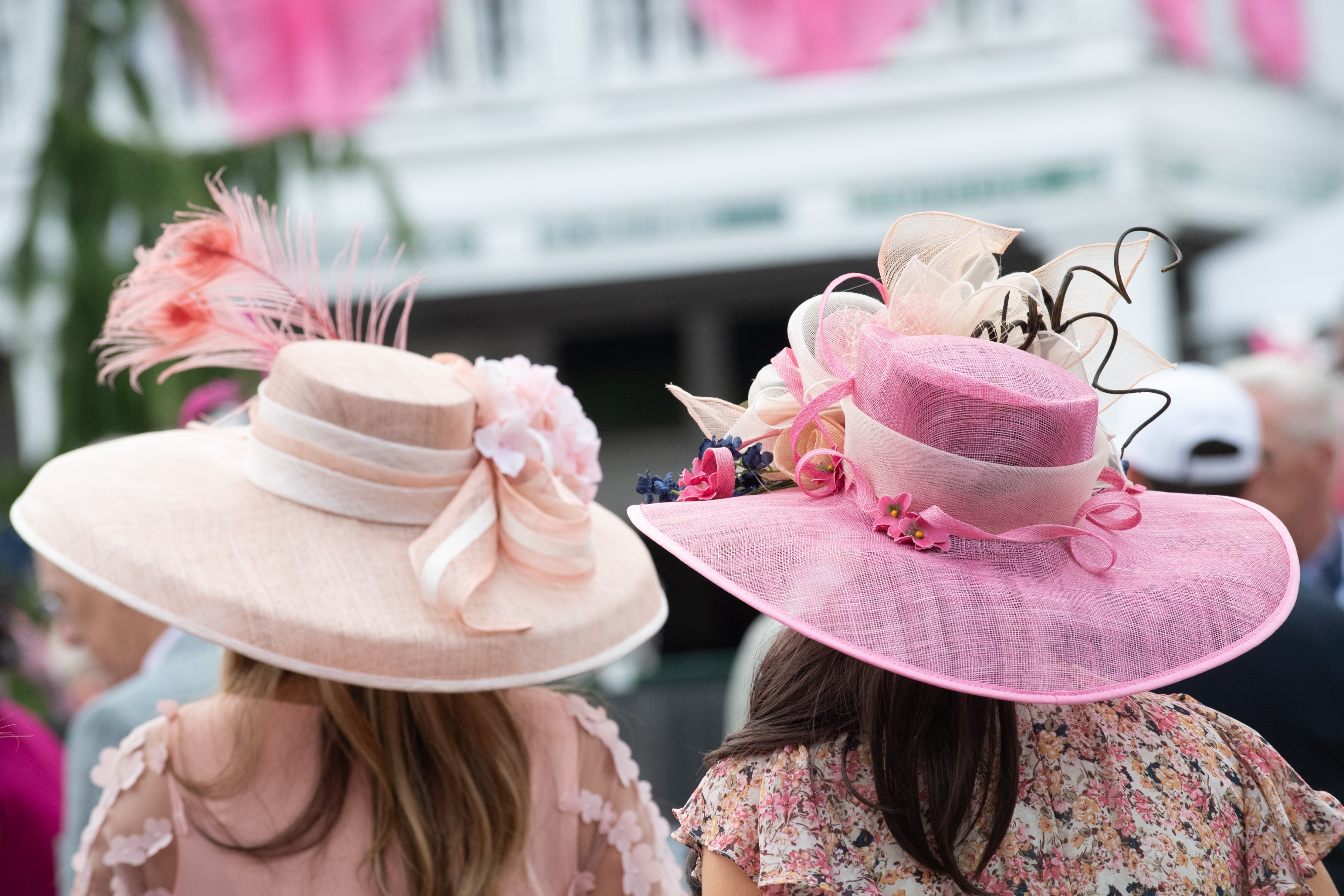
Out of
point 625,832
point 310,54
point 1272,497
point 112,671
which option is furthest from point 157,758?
point 310,54

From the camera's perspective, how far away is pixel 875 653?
124 centimetres

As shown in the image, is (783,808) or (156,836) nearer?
(783,808)

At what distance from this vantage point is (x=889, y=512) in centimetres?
136

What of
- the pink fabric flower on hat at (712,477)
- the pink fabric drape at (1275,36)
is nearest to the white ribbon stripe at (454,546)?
the pink fabric flower on hat at (712,477)

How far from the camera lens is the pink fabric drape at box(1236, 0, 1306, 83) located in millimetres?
8578

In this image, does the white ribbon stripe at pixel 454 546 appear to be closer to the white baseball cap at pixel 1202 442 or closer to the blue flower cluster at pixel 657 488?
the blue flower cluster at pixel 657 488

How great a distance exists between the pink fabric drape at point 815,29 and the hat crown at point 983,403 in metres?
7.35

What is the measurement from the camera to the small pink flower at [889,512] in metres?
1.35

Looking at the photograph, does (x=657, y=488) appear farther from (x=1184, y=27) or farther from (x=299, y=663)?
(x=1184, y=27)

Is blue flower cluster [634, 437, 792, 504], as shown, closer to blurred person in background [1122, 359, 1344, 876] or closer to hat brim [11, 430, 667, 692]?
hat brim [11, 430, 667, 692]

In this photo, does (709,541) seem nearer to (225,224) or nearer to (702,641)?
(225,224)

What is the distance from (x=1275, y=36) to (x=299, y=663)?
9.27m

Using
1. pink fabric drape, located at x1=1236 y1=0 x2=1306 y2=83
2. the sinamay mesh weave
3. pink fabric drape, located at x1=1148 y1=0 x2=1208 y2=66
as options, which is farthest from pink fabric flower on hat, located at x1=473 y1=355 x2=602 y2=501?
pink fabric drape, located at x1=1236 y1=0 x2=1306 y2=83

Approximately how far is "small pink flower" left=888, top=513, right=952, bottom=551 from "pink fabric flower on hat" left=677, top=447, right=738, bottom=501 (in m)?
0.25
